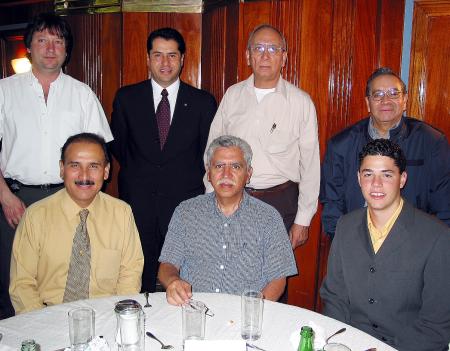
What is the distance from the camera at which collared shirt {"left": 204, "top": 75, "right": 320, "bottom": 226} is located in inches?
121

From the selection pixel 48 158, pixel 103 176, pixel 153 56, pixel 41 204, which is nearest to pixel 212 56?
pixel 153 56

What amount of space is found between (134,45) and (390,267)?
9.38ft

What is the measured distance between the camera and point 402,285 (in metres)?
1.91

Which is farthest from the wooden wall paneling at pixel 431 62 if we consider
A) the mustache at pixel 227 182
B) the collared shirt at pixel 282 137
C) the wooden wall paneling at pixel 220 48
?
the mustache at pixel 227 182

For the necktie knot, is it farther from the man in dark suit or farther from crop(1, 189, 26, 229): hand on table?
the man in dark suit

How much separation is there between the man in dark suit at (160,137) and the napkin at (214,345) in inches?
72.2

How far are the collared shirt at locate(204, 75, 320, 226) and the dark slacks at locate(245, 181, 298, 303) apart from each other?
40 mm

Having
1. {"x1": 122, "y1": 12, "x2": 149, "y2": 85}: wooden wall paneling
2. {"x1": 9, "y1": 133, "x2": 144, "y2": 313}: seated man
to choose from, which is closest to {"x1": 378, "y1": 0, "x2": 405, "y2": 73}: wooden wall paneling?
{"x1": 122, "y1": 12, "x2": 149, "y2": 85}: wooden wall paneling

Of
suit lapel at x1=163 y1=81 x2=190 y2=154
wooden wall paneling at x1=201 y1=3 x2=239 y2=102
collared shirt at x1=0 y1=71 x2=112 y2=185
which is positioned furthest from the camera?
wooden wall paneling at x1=201 y1=3 x2=239 y2=102

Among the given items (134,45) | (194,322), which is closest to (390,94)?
(194,322)

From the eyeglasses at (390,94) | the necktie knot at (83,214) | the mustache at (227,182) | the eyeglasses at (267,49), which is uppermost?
the eyeglasses at (267,49)

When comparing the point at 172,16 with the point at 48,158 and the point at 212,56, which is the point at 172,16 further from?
the point at 48,158

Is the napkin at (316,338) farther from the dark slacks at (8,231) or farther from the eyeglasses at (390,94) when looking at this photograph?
the dark slacks at (8,231)

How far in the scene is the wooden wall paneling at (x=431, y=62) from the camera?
3119 mm
